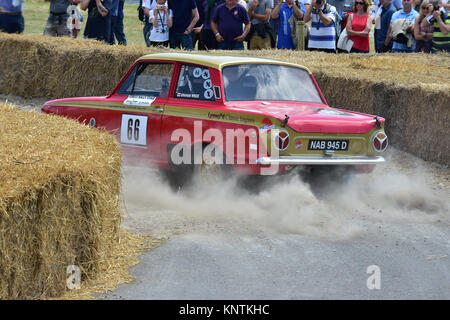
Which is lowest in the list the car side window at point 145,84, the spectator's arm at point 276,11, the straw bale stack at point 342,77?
the straw bale stack at point 342,77

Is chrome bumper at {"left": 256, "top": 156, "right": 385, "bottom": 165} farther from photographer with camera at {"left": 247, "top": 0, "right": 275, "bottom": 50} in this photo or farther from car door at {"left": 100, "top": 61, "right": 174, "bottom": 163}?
photographer with camera at {"left": 247, "top": 0, "right": 275, "bottom": 50}

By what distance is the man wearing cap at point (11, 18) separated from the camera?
1719cm

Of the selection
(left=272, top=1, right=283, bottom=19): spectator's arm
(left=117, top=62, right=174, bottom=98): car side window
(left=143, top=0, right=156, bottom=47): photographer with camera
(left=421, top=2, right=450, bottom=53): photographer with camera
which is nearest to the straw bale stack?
(left=421, top=2, right=450, bottom=53): photographer with camera

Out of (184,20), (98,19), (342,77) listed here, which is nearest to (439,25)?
(342,77)

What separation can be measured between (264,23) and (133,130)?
8.04 metres

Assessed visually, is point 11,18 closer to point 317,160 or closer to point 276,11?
point 276,11

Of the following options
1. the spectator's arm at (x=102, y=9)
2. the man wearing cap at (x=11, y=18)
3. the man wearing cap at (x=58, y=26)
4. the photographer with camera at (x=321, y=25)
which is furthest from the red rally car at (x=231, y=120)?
the man wearing cap at (x=58, y=26)

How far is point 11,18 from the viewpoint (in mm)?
17469

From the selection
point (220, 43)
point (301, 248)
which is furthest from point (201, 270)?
point (220, 43)

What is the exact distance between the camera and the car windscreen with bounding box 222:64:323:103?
30.1 ft

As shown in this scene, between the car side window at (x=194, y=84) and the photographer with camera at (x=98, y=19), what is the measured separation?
25.7ft

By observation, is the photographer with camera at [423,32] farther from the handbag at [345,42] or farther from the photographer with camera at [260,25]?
the photographer with camera at [260,25]

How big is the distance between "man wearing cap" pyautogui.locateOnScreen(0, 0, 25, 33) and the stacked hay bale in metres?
11.1

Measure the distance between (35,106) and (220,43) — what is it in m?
4.20
